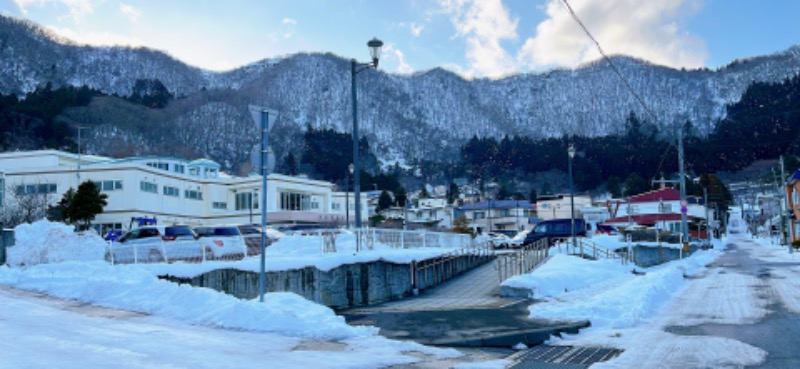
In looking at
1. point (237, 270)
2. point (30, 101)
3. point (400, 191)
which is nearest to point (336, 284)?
point (237, 270)

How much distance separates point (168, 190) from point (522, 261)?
43716 millimetres

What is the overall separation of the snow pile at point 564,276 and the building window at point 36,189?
46.2 meters

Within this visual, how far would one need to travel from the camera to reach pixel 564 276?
57.6 ft

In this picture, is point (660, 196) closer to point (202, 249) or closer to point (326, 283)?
point (326, 283)

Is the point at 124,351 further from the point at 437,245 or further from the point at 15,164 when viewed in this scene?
Answer: the point at 15,164

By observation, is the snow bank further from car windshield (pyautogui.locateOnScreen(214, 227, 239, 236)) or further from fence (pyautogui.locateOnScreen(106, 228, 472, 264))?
car windshield (pyautogui.locateOnScreen(214, 227, 239, 236))

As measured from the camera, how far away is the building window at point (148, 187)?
52.1 m

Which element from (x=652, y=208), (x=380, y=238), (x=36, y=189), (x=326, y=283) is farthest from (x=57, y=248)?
(x=652, y=208)

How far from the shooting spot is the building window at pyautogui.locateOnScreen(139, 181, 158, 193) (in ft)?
171

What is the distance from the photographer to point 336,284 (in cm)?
1524

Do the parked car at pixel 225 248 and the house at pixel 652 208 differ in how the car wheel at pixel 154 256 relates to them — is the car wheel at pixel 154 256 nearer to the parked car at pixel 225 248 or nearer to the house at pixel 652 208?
the parked car at pixel 225 248

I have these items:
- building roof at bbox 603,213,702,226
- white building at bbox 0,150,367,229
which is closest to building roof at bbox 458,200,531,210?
building roof at bbox 603,213,702,226

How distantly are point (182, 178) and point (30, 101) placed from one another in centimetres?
8105

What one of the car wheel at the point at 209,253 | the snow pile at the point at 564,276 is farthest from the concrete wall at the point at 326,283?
the snow pile at the point at 564,276
